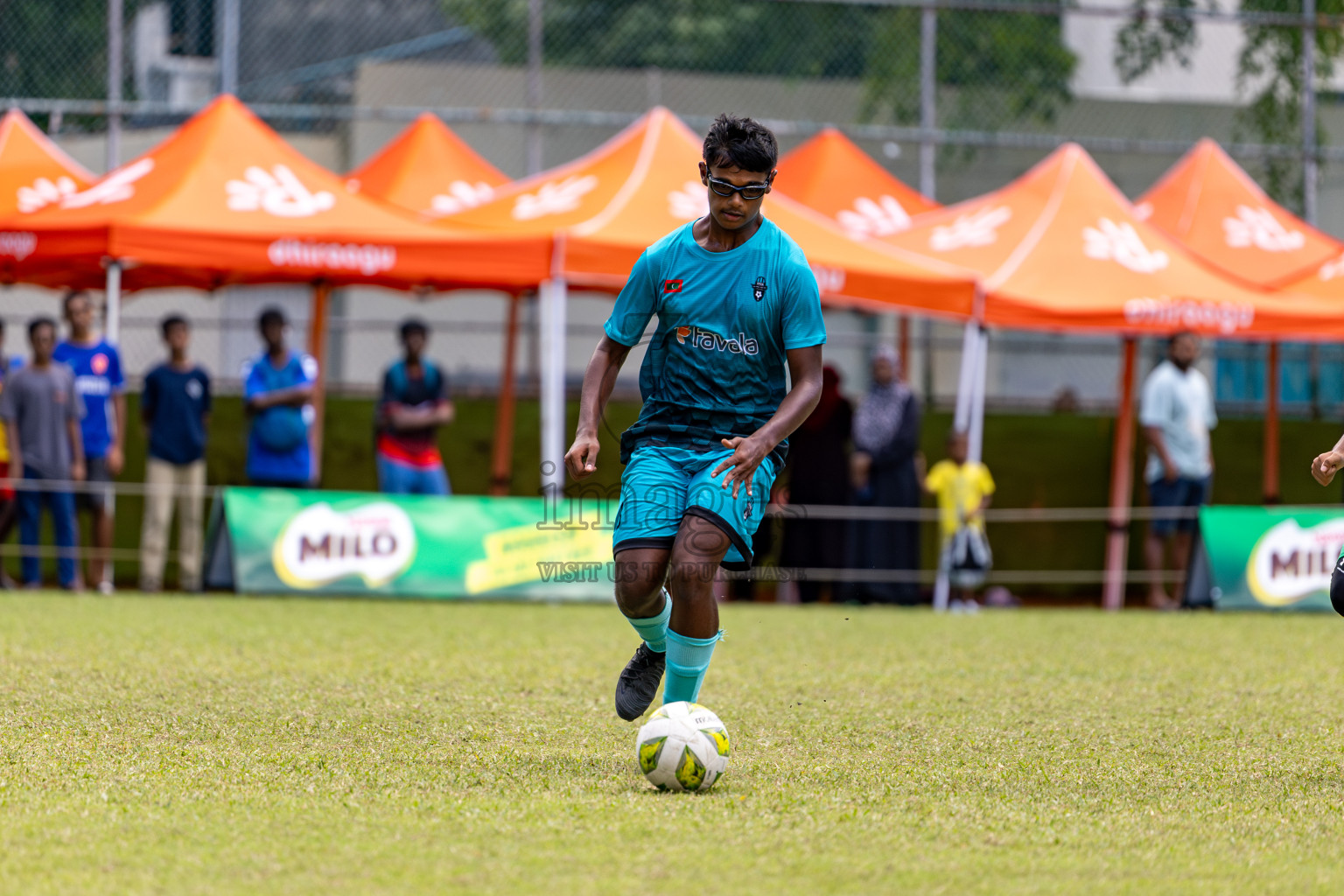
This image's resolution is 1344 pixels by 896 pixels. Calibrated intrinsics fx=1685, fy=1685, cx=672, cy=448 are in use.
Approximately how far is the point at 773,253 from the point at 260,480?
27.6 feet

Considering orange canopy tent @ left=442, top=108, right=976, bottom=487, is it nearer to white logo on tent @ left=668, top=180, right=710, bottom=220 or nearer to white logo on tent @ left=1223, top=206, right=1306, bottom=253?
white logo on tent @ left=668, top=180, right=710, bottom=220

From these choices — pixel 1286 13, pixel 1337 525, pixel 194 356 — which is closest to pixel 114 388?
pixel 194 356

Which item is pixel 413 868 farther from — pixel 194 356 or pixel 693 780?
pixel 194 356

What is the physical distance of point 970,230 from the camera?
14.8 m

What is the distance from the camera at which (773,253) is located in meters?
5.47

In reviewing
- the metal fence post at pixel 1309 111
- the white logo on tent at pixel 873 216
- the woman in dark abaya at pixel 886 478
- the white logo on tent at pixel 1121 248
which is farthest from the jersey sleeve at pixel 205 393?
the metal fence post at pixel 1309 111

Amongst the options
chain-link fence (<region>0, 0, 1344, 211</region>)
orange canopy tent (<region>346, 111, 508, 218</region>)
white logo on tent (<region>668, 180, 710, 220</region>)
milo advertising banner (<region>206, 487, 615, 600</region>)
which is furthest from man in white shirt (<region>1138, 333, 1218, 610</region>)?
orange canopy tent (<region>346, 111, 508, 218</region>)

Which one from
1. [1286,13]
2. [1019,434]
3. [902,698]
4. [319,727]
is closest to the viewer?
[319,727]

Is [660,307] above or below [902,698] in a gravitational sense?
above

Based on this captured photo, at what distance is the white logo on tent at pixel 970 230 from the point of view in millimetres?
14547

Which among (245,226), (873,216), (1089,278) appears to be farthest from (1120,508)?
(245,226)

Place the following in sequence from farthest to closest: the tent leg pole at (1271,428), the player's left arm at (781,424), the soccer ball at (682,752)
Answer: the tent leg pole at (1271,428) < the player's left arm at (781,424) < the soccer ball at (682,752)

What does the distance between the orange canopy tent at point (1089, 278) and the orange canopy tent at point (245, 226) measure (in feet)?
12.4

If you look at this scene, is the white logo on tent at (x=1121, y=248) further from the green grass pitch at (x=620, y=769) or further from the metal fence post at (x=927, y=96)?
the green grass pitch at (x=620, y=769)
